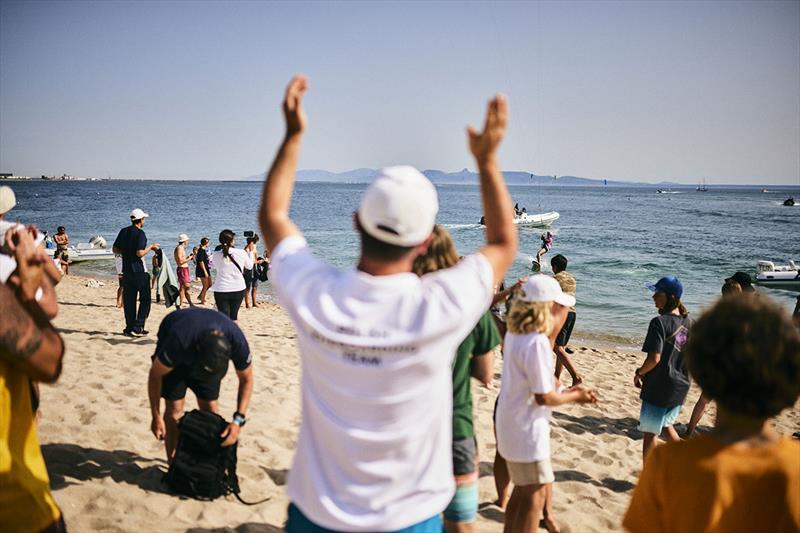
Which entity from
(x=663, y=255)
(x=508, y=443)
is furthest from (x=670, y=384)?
(x=663, y=255)

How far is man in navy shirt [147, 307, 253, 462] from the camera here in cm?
380

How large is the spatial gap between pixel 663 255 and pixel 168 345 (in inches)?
1272

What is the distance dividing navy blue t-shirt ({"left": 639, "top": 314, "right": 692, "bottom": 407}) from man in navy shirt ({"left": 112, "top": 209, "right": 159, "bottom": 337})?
24.4ft

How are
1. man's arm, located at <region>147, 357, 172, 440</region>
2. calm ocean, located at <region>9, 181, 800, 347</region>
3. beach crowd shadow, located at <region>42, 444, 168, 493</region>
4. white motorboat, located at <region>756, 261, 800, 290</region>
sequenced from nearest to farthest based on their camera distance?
man's arm, located at <region>147, 357, 172, 440</region> < beach crowd shadow, located at <region>42, 444, 168, 493</region> < calm ocean, located at <region>9, 181, 800, 347</region> < white motorboat, located at <region>756, 261, 800, 290</region>

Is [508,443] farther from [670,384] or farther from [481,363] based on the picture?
[670,384]

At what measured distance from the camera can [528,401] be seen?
10.6 ft

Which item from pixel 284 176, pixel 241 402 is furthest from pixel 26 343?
pixel 241 402

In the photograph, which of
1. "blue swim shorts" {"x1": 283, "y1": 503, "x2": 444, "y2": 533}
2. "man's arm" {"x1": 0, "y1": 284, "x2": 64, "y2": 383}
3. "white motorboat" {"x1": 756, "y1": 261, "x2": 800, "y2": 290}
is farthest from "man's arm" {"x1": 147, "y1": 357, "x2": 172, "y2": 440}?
"white motorboat" {"x1": 756, "y1": 261, "x2": 800, "y2": 290}

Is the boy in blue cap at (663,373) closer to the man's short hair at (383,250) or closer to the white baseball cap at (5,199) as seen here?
the man's short hair at (383,250)

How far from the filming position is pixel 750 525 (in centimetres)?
145

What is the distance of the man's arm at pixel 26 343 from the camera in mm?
1557

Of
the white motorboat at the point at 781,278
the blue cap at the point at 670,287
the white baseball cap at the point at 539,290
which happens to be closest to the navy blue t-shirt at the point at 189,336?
the white baseball cap at the point at 539,290

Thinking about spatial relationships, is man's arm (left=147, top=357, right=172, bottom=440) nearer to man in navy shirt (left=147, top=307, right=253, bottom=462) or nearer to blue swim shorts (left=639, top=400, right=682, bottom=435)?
man in navy shirt (left=147, top=307, right=253, bottom=462)

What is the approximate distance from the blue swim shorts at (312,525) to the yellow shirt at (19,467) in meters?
0.85
